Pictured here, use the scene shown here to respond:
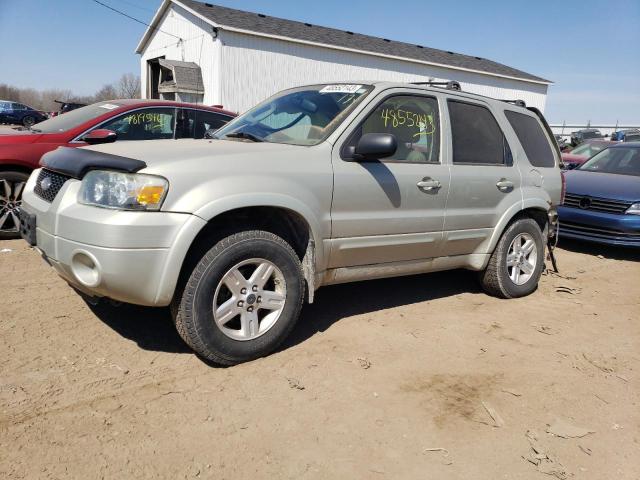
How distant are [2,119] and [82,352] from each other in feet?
119

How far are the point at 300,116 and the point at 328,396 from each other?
6.93ft

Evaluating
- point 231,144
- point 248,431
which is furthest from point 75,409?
point 231,144

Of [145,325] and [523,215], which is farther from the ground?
[523,215]

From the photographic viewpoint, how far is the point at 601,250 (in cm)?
793

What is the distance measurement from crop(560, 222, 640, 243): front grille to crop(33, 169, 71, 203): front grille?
6900 millimetres

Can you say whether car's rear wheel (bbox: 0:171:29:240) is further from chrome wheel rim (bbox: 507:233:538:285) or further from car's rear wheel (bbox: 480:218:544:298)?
chrome wheel rim (bbox: 507:233:538:285)

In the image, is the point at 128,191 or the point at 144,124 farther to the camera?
the point at 144,124

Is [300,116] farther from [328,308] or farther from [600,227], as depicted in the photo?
[600,227]

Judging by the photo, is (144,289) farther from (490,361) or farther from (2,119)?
(2,119)

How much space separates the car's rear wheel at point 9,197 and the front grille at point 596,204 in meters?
7.25

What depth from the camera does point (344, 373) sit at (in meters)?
3.29

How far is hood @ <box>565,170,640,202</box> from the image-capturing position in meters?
7.39

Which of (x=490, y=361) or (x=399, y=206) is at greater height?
(x=399, y=206)

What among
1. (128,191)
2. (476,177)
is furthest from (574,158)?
(128,191)
